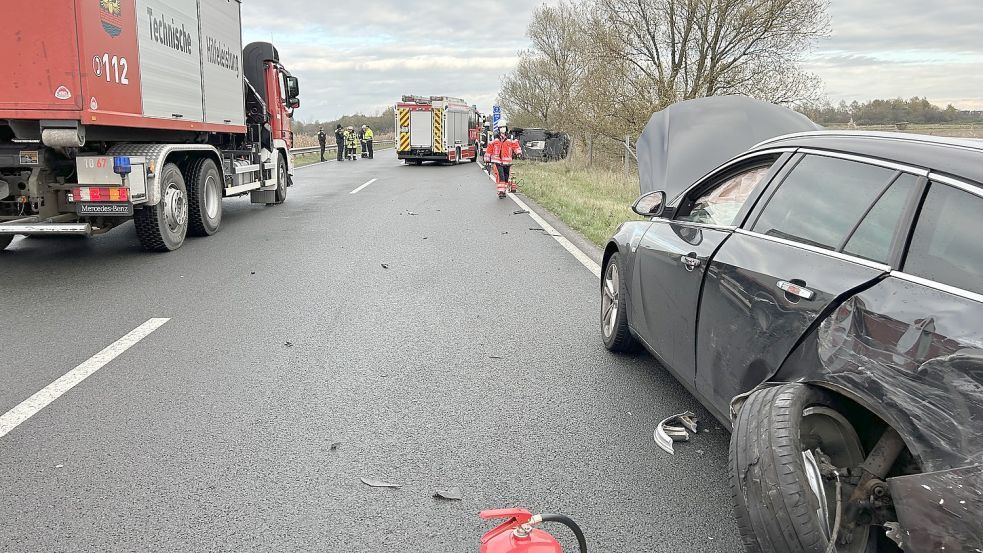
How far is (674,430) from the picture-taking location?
3.96 metres

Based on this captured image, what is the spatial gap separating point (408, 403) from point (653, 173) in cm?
469

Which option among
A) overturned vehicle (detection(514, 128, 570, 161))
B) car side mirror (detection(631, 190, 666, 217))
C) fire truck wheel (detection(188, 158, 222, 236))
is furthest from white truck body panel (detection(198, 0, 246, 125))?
overturned vehicle (detection(514, 128, 570, 161))

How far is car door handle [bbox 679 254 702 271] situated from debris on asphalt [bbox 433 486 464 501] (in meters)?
1.53

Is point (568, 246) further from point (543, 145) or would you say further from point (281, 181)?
point (543, 145)

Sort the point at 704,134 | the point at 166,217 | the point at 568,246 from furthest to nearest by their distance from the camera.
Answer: the point at 568,246 → the point at 166,217 → the point at 704,134

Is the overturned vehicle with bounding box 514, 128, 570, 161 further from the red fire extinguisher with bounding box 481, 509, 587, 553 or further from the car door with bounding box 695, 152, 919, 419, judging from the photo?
the red fire extinguisher with bounding box 481, 509, 587, 553

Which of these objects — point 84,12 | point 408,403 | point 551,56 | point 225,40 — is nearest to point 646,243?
point 408,403

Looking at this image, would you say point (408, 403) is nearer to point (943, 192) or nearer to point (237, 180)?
point (943, 192)

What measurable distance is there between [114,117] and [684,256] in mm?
6778

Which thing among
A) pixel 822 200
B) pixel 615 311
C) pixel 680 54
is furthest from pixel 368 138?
pixel 822 200

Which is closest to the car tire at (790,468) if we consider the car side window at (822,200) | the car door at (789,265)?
the car door at (789,265)

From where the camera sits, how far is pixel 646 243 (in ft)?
15.0

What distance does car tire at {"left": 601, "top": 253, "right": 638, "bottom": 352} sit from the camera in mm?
5012

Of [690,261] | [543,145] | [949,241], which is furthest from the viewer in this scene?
→ [543,145]
